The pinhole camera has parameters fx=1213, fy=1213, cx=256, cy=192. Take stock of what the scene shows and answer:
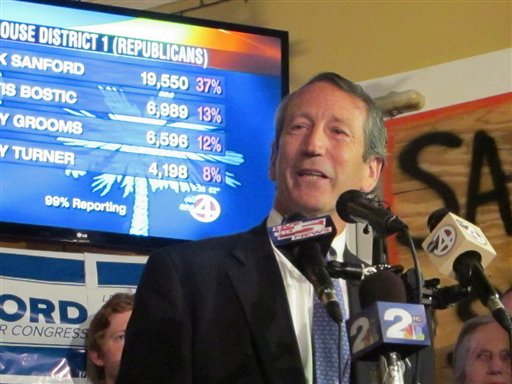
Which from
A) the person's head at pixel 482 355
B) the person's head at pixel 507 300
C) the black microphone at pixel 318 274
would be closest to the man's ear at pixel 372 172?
the black microphone at pixel 318 274

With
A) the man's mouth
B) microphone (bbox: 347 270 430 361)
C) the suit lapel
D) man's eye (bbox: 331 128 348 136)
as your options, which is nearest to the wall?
man's eye (bbox: 331 128 348 136)

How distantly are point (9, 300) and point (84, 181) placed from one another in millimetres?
582

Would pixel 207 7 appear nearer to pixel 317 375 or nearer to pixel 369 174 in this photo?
pixel 369 174

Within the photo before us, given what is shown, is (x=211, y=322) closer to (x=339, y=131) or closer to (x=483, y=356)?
Result: (x=339, y=131)

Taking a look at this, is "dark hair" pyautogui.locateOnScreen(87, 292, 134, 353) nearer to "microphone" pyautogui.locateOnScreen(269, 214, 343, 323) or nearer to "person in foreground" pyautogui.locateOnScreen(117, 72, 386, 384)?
"person in foreground" pyautogui.locateOnScreen(117, 72, 386, 384)

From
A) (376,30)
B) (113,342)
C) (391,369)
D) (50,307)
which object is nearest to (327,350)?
(391,369)

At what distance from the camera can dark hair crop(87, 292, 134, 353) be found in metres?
4.27

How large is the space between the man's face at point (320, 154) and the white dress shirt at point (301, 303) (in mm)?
186

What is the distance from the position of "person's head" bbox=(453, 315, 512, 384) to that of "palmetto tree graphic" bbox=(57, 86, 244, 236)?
4.15 feet

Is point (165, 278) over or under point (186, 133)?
under

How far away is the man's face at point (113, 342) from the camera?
421 cm

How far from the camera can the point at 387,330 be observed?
2033 mm

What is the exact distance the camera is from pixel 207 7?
19.0 feet

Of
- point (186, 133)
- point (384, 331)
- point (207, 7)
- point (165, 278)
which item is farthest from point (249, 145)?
point (384, 331)
